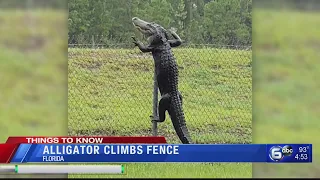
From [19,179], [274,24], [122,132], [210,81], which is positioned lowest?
[19,179]

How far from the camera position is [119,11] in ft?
20.1

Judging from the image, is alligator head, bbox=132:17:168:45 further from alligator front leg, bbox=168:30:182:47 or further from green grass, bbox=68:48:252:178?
green grass, bbox=68:48:252:178

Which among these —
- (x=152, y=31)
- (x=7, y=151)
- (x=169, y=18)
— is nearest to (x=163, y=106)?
(x=152, y=31)

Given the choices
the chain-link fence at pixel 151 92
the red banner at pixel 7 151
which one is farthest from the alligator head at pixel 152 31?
the red banner at pixel 7 151

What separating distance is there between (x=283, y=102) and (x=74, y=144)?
6.87 feet

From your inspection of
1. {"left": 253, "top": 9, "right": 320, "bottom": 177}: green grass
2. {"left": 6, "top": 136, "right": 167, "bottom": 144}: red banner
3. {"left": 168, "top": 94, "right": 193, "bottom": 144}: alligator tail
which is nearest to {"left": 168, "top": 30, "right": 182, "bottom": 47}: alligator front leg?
{"left": 168, "top": 94, "right": 193, "bottom": 144}: alligator tail

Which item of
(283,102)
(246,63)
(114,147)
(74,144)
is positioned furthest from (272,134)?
(74,144)

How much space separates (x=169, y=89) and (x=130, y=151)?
2.45ft

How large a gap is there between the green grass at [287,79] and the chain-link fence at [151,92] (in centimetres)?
14

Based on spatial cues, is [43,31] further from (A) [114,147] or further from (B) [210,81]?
(B) [210,81]

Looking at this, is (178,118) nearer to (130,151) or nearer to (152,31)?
(130,151)

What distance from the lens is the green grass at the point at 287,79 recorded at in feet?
19.9

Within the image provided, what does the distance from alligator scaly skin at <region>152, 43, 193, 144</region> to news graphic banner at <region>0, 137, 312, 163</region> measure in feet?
0.83

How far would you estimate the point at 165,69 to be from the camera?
6.07 metres
